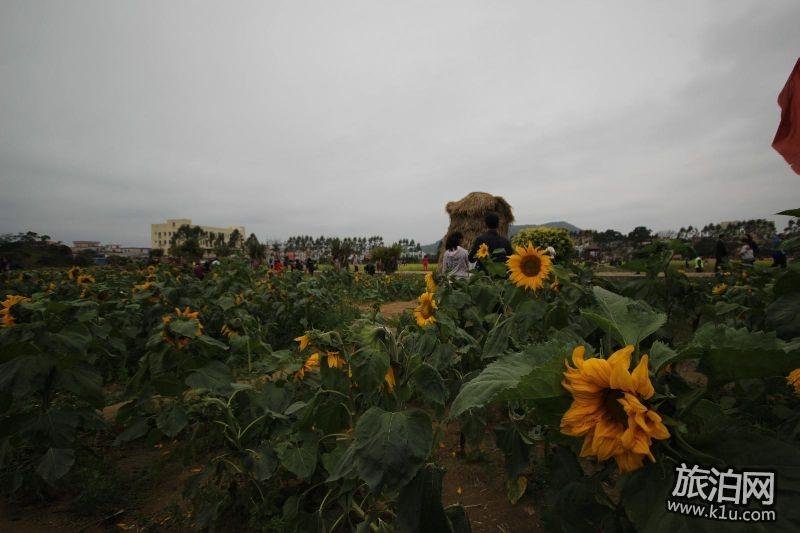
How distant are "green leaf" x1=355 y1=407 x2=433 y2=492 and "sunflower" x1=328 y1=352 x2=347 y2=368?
1.57ft

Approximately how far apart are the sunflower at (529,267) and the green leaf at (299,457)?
1.59m

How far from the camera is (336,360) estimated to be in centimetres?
155

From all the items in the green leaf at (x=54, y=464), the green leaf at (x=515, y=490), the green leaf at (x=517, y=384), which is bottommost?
the green leaf at (x=515, y=490)

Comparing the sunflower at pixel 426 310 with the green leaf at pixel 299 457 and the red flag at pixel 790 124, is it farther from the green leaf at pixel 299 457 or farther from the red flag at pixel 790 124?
the red flag at pixel 790 124

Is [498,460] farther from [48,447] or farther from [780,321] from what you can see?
Answer: [48,447]

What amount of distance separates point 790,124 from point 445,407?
6.84 feet

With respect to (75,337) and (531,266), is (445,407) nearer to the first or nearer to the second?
(531,266)

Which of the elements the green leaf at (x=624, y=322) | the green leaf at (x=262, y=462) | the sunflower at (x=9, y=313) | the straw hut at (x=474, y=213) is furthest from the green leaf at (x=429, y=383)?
the straw hut at (x=474, y=213)

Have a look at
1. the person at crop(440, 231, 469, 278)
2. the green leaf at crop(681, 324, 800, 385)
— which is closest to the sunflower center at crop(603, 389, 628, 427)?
the green leaf at crop(681, 324, 800, 385)

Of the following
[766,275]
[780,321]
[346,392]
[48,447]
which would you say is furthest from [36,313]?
[766,275]

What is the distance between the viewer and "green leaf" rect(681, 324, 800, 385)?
0.59 metres

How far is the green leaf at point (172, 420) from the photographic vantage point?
170cm

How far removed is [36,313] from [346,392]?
78.8 inches

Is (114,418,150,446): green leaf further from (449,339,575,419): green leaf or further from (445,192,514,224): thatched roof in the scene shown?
(445,192,514,224): thatched roof
